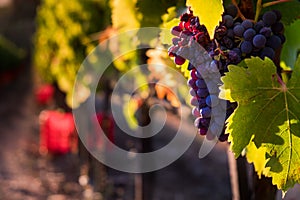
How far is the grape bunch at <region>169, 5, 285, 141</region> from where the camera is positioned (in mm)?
802

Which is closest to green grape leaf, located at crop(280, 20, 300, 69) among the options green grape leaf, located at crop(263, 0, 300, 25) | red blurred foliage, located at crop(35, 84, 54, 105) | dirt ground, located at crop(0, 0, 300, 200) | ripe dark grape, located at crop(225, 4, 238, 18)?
green grape leaf, located at crop(263, 0, 300, 25)

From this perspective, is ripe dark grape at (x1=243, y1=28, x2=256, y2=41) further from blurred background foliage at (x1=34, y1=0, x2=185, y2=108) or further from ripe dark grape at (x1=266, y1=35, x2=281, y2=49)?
blurred background foliage at (x1=34, y1=0, x2=185, y2=108)

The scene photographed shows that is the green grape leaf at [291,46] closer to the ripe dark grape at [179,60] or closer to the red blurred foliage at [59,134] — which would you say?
the ripe dark grape at [179,60]

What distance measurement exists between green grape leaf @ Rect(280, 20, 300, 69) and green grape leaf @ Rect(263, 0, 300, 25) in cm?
11

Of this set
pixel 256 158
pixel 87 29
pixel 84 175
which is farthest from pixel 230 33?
pixel 84 175

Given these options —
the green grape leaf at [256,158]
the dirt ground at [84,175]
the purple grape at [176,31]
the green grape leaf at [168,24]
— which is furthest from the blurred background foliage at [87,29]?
the dirt ground at [84,175]

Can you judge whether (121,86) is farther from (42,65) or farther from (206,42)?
(42,65)

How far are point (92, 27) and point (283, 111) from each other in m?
2.75

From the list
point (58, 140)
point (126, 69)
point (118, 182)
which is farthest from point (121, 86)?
point (58, 140)

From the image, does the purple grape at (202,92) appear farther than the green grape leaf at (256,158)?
No

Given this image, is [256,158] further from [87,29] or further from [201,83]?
[87,29]

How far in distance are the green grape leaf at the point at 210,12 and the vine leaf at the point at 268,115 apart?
6 centimetres

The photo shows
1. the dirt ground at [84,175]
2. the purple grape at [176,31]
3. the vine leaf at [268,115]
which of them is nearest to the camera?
the vine leaf at [268,115]

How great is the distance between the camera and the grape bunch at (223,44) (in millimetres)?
802
